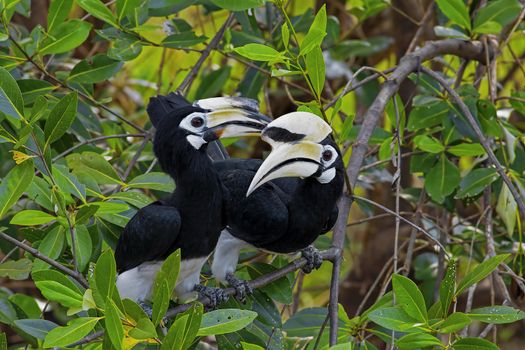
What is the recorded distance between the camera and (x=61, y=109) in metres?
1.84

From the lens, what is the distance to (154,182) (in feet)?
7.22

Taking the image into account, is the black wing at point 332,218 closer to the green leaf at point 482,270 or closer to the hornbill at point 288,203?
the hornbill at point 288,203

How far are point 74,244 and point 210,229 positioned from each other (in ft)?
1.49

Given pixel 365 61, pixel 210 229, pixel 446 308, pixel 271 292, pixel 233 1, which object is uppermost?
pixel 233 1

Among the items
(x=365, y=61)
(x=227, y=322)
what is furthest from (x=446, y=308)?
(x=365, y=61)

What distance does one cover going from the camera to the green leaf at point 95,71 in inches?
98.1

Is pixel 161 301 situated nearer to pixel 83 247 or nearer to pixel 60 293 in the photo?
pixel 60 293

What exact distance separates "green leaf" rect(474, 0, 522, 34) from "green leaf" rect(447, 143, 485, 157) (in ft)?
1.12

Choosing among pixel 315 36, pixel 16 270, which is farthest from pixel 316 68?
pixel 16 270

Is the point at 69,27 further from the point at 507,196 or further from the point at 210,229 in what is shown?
the point at 507,196

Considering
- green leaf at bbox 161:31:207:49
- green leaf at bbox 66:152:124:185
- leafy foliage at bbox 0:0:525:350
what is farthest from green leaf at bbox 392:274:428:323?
green leaf at bbox 161:31:207:49

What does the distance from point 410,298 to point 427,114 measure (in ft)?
3.22

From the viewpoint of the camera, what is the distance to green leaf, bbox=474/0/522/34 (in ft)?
8.39

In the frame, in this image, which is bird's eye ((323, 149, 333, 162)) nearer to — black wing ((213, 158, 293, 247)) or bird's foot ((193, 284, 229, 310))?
black wing ((213, 158, 293, 247))
